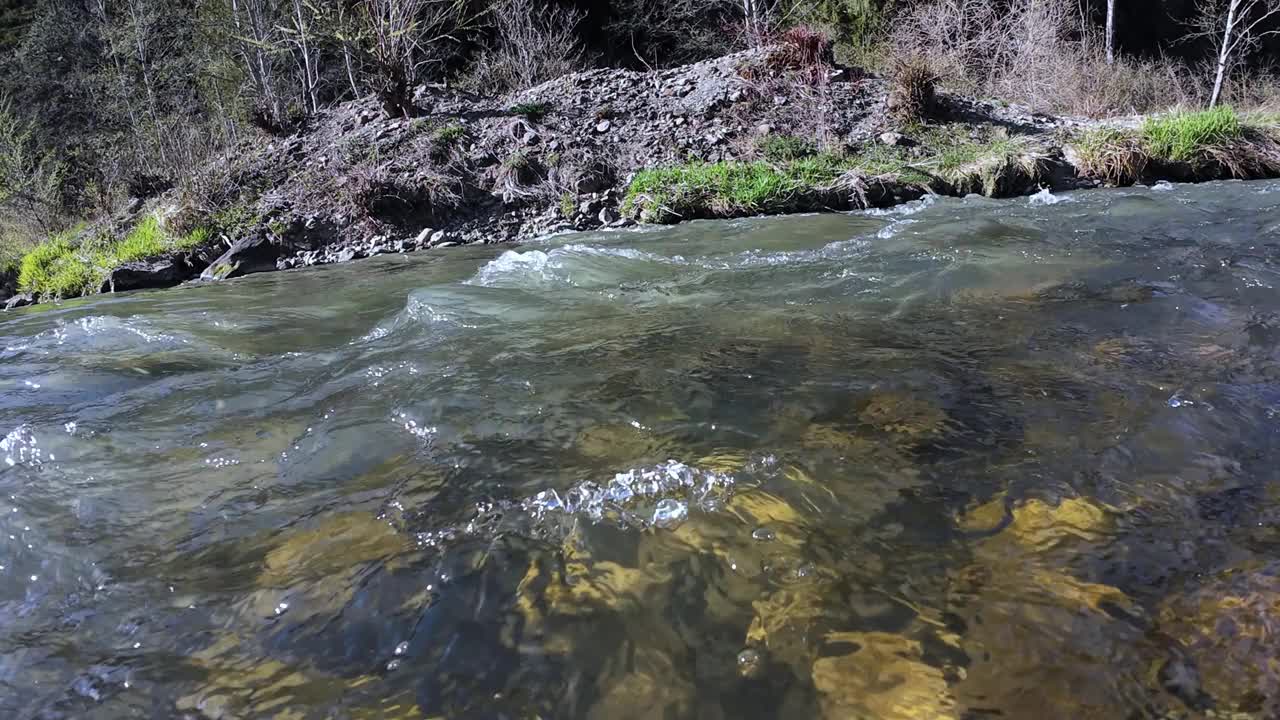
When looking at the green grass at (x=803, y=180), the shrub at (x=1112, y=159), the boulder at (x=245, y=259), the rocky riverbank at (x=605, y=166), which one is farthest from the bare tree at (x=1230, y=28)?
the boulder at (x=245, y=259)

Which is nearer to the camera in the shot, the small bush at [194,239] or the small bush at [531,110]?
the small bush at [194,239]

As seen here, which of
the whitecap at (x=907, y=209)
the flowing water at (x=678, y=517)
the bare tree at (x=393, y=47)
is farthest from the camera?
the bare tree at (x=393, y=47)

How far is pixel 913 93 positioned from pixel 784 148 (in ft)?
8.42

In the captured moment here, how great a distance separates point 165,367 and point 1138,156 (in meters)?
11.1

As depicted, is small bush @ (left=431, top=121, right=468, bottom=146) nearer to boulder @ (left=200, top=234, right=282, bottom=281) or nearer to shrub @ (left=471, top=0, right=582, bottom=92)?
boulder @ (left=200, top=234, right=282, bottom=281)

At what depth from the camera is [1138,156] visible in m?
9.28

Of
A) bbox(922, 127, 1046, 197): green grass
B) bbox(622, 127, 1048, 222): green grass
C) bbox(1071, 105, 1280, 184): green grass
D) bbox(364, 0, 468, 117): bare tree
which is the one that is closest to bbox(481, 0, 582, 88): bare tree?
bbox(364, 0, 468, 117): bare tree

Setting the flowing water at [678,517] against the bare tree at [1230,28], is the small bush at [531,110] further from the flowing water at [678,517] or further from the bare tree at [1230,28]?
the bare tree at [1230,28]

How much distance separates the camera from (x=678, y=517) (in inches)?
82.8

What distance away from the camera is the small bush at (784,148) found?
1009 cm

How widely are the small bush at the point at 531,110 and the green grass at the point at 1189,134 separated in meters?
8.69

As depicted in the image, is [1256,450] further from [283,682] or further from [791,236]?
[791,236]

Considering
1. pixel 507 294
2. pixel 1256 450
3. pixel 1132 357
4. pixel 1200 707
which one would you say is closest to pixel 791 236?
pixel 507 294

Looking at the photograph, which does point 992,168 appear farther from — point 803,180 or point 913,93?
point 913,93
